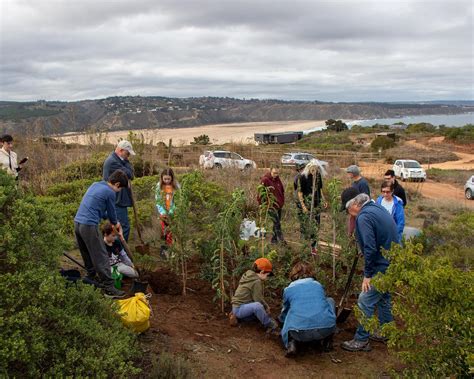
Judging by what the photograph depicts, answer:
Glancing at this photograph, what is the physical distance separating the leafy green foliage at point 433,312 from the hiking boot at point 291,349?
4.86 ft

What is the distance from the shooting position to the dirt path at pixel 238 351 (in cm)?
376

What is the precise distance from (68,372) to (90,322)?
17.5 inches

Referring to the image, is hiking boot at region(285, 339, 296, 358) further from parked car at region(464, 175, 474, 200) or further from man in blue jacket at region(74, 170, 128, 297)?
parked car at region(464, 175, 474, 200)

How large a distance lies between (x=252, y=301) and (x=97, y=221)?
6.01ft

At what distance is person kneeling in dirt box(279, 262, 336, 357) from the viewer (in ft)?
13.2

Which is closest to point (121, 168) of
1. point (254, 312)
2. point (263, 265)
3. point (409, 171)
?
point (263, 265)

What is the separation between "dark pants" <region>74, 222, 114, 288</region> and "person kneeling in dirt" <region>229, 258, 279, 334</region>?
4.67 feet

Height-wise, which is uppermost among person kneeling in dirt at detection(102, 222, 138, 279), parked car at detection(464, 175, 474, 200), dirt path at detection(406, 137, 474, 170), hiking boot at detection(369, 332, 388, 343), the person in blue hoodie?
the person in blue hoodie

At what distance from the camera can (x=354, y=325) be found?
4922 millimetres

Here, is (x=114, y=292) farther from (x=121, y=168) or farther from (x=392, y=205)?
(x=392, y=205)

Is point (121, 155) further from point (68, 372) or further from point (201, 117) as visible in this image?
point (201, 117)

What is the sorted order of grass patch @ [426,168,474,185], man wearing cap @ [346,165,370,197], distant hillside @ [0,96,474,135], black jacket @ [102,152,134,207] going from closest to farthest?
black jacket @ [102,152,134,207] → man wearing cap @ [346,165,370,197] → grass patch @ [426,168,474,185] → distant hillside @ [0,96,474,135]

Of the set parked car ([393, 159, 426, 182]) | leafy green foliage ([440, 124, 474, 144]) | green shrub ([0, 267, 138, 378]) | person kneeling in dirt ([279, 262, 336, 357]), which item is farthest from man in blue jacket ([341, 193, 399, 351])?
leafy green foliage ([440, 124, 474, 144])

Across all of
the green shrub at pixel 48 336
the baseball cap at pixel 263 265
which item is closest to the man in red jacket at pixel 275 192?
the baseball cap at pixel 263 265
